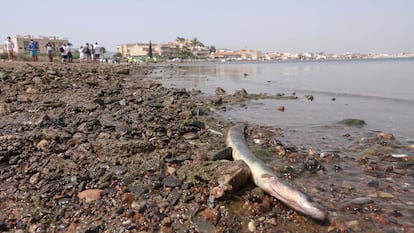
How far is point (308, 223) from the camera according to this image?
3.36 metres

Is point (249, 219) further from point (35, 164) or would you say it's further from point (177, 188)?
point (35, 164)

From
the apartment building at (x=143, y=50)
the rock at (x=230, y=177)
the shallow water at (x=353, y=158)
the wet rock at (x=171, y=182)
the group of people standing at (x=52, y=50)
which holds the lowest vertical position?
the shallow water at (x=353, y=158)

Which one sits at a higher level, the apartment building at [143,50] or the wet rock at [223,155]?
the apartment building at [143,50]

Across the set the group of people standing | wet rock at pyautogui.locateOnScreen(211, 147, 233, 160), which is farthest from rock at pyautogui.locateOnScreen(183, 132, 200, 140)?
the group of people standing

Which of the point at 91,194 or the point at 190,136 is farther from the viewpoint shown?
the point at 190,136

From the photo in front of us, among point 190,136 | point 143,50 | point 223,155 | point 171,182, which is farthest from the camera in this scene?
point 143,50

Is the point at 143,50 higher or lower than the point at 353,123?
higher

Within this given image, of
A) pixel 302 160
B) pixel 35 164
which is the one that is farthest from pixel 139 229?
pixel 302 160

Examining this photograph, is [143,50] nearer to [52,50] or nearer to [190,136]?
[52,50]

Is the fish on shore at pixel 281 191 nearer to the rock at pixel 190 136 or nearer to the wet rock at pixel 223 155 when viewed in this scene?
the wet rock at pixel 223 155

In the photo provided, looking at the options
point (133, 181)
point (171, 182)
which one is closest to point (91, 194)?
point (133, 181)

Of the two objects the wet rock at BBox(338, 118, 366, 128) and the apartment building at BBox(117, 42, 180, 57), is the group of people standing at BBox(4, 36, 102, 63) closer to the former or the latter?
the wet rock at BBox(338, 118, 366, 128)

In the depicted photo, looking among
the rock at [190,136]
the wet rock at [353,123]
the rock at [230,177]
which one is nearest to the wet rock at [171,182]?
the rock at [230,177]

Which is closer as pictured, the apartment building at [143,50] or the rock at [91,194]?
the rock at [91,194]
